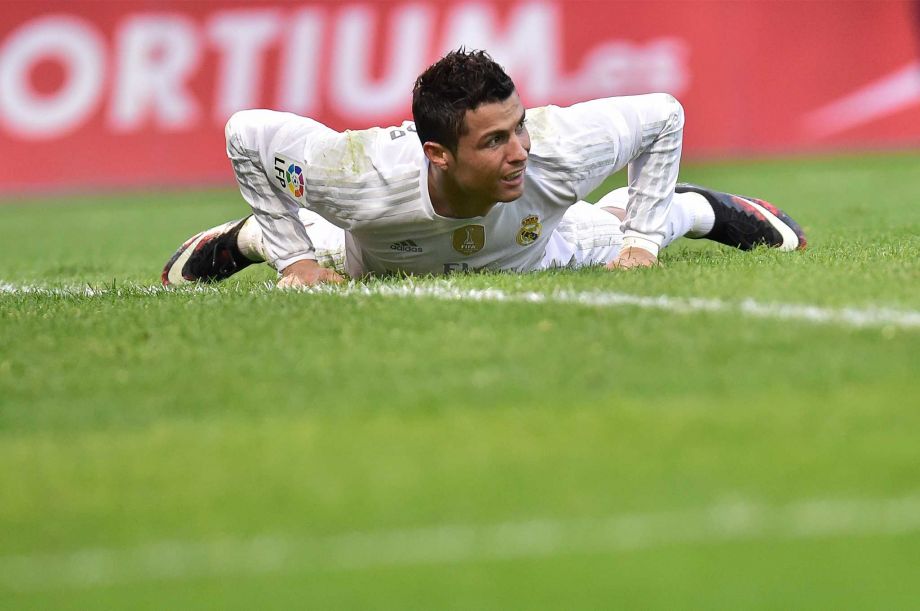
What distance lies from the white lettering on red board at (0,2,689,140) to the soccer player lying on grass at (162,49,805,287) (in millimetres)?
7236

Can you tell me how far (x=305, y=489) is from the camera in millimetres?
3225

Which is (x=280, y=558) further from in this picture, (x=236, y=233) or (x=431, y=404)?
(x=236, y=233)

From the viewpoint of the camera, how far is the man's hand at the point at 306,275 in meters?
5.88

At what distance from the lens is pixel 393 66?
44.0 ft

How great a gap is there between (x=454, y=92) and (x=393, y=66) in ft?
27.2

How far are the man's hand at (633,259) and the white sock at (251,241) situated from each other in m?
1.74

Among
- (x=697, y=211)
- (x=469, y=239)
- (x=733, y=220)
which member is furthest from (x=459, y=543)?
(x=733, y=220)

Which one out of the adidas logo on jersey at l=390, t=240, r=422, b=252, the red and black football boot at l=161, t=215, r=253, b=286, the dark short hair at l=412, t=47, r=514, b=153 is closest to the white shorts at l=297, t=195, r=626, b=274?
the red and black football boot at l=161, t=215, r=253, b=286

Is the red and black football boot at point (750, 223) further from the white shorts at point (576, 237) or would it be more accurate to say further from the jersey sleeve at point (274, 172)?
the jersey sleeve at point (274, 172)

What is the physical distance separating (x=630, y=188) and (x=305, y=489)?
10.6 ft

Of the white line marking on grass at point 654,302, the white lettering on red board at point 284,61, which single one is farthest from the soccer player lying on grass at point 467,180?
the white lettering on red board at point 284,61

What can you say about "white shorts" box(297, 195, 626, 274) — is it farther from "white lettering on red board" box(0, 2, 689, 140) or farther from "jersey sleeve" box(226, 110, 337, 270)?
"white lettering on red board" box(0, 2, 689, 140)

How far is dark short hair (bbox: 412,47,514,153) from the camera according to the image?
5.25m

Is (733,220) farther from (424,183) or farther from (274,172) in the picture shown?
(274,172)
